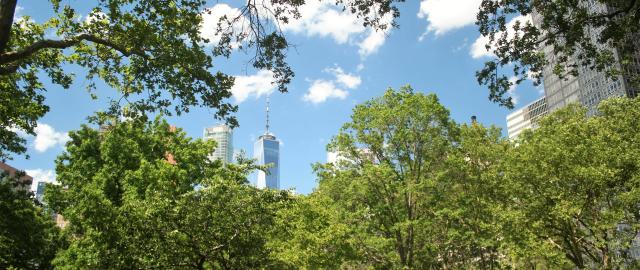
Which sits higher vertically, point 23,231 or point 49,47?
point 49,47

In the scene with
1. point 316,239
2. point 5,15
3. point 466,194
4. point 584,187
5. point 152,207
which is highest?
point 466,194

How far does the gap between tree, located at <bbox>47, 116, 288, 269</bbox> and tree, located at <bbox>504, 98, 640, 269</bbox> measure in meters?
13.4

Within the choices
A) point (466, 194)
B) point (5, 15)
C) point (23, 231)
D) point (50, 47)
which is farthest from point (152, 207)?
point (466, 194)

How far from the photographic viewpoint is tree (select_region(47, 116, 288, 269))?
15109 mm

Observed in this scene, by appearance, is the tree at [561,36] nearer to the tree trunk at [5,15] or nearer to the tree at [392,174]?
the tree trunk at [5,15]

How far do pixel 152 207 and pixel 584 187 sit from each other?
18565 mm

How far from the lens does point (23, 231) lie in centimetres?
2322

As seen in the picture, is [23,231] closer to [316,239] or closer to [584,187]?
[316,239]

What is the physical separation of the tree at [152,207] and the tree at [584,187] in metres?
13.4

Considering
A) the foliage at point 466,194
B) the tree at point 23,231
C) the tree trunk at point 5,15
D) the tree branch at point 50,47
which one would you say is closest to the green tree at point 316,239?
the foliage at point 466,194

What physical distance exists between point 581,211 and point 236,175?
15.4 metres

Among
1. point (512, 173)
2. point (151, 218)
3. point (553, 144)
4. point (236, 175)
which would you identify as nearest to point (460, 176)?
point (512, 173)

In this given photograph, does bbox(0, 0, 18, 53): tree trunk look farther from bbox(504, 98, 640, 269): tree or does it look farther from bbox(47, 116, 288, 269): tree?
bbox(504, 98, 640, 269): tree

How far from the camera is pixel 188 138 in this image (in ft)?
86.0
